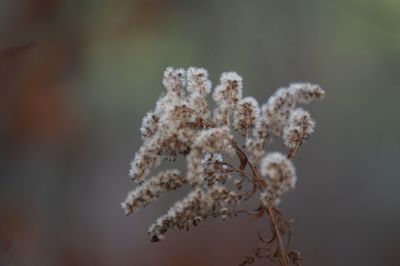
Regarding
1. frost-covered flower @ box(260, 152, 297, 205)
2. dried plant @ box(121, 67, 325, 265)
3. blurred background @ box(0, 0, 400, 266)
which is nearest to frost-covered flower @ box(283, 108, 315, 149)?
dried plant @ box(121, 67, 325, 265)

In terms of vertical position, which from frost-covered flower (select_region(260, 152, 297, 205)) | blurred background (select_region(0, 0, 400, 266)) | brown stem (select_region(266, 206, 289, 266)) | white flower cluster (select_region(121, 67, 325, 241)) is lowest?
brown stem (select_region(266, 206, 289, 266))

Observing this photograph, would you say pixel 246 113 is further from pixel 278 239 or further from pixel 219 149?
pixel 278 239

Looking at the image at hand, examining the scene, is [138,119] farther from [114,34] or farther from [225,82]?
[225,82]

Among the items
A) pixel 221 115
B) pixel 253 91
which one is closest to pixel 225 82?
pixel 221 115

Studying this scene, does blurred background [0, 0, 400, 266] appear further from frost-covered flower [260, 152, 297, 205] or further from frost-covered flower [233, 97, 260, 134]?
frost-covered flower [260, 152, 297, 205]

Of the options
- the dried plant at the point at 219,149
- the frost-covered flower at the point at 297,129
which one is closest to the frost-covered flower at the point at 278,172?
the dried plant at the point at 219,149

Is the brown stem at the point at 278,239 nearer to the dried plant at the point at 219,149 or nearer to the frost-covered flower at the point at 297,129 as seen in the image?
the dried plant at the point at 219,149
